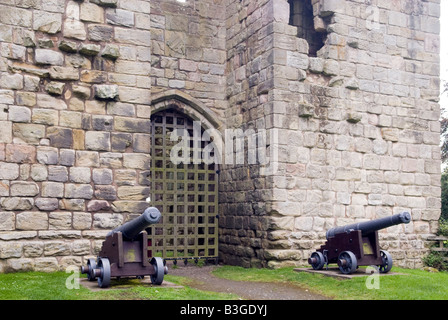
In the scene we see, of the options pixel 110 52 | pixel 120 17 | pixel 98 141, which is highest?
pixel 120 17

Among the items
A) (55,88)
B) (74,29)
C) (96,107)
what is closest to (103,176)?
(96,107)

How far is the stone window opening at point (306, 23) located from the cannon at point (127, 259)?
6184mm

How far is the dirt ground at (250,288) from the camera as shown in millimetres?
7131

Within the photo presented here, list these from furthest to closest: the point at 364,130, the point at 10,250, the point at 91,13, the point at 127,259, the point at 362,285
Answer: the point at 364,130 → the point at 91,13 → the point at 10,250 → the point at 362,285 → the point at 127,259

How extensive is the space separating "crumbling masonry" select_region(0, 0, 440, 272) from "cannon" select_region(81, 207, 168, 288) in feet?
4.65

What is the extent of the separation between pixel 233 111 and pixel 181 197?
6.53 feet

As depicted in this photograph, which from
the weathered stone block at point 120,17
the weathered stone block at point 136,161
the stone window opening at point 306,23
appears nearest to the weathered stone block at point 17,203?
the weathered stone block at point 136,161

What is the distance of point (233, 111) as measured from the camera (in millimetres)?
11008

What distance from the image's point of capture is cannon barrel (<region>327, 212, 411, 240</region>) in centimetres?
749

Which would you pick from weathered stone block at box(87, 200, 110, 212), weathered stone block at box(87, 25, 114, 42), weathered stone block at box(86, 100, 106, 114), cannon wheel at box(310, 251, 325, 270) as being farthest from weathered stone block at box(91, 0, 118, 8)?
cannon wheel at box(310, 251, 325, 270)

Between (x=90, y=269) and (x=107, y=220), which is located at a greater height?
(x=107, y=220)

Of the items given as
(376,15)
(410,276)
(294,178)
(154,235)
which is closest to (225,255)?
(154,235)

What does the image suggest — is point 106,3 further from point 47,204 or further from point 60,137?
point 47,204

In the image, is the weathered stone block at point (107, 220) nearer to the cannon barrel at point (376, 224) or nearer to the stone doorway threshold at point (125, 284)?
the stone doorway threshold at point (125, 284)
